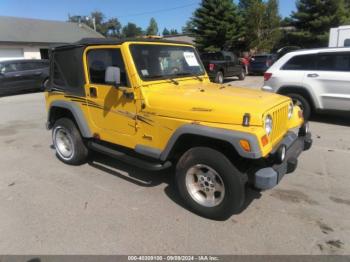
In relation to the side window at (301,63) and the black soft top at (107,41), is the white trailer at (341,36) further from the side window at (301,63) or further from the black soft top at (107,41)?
the black soft top at (107,41)

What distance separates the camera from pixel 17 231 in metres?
3.47

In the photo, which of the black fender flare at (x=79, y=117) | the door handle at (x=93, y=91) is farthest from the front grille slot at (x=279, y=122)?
the black fender flare at (x=79, y=117)

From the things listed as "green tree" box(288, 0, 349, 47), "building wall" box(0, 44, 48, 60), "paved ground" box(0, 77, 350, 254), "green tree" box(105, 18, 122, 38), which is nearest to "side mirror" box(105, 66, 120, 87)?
"paved ground" box(0, 77, 350, 254)

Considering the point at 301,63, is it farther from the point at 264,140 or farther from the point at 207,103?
the point at 264,140

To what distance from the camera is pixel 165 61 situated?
4.44 metres

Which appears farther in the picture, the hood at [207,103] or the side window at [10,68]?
the side window at [10,68]

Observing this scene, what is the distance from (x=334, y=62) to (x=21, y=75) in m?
13.8

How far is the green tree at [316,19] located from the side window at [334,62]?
78.6ft

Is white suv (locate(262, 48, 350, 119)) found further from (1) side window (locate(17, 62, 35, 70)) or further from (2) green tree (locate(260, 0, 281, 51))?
(2) green tree (locate(260, 0, 281, 51))

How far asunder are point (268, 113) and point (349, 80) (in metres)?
4.65

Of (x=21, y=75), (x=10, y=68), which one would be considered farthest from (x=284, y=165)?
(x=10, y=68)

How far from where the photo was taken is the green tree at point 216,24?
29281 millimetres

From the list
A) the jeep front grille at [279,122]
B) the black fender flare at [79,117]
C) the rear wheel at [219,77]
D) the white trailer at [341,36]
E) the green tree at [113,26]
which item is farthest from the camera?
the green tree at [113,26]

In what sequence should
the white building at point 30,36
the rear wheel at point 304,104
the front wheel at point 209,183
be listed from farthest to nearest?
the white building at point 30,36, the rear wheel at point 304,104, the front wheel at point 209,183
